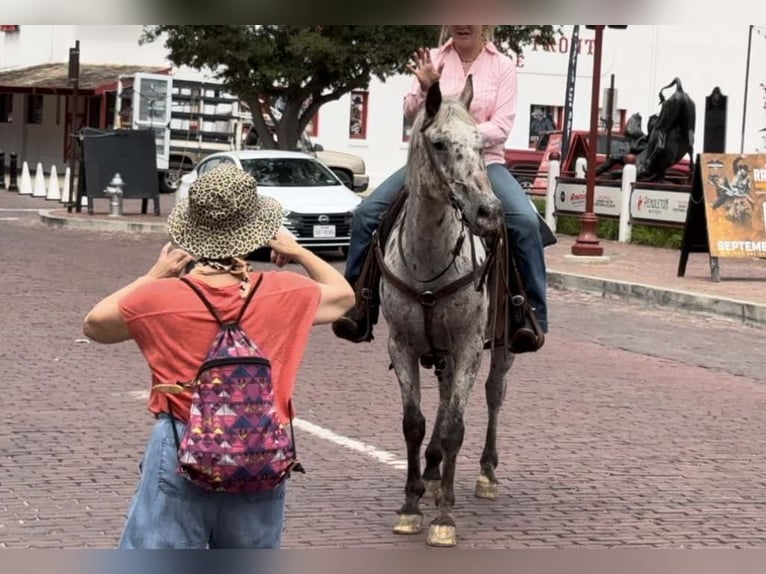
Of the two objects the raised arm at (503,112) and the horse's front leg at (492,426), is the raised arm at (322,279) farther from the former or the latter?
the horse's front leg at (492,426)

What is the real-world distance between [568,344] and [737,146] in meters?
38.1

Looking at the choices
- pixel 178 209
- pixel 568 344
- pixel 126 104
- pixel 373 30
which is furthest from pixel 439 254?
pixel 126 104

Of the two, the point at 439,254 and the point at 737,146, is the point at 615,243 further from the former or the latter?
the point at 737,146

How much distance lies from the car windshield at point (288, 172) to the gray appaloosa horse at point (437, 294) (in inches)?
650

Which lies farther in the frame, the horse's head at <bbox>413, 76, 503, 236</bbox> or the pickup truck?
the pickup truck

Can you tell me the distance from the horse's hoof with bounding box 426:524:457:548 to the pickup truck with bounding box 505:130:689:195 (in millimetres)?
21789

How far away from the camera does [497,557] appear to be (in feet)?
19.4

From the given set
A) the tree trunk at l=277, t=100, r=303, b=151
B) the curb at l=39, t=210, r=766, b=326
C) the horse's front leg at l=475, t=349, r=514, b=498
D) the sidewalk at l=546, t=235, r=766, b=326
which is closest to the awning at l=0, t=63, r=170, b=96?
the tree trunk at l=277, t=100, r=303, b=151

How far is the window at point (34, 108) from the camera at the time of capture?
181 feet

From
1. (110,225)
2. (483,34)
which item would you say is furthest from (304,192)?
(483,34)

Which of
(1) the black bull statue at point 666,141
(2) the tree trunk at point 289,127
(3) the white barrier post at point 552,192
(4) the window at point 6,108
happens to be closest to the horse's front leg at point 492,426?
(3) the white barrier post at point 552,192

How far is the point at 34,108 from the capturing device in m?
55.3

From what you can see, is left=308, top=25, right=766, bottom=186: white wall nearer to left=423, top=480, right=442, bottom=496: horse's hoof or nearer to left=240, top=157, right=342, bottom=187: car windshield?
left=240, top=157, right=342, bottom=187: car windshield

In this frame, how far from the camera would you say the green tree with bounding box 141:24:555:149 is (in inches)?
1149
